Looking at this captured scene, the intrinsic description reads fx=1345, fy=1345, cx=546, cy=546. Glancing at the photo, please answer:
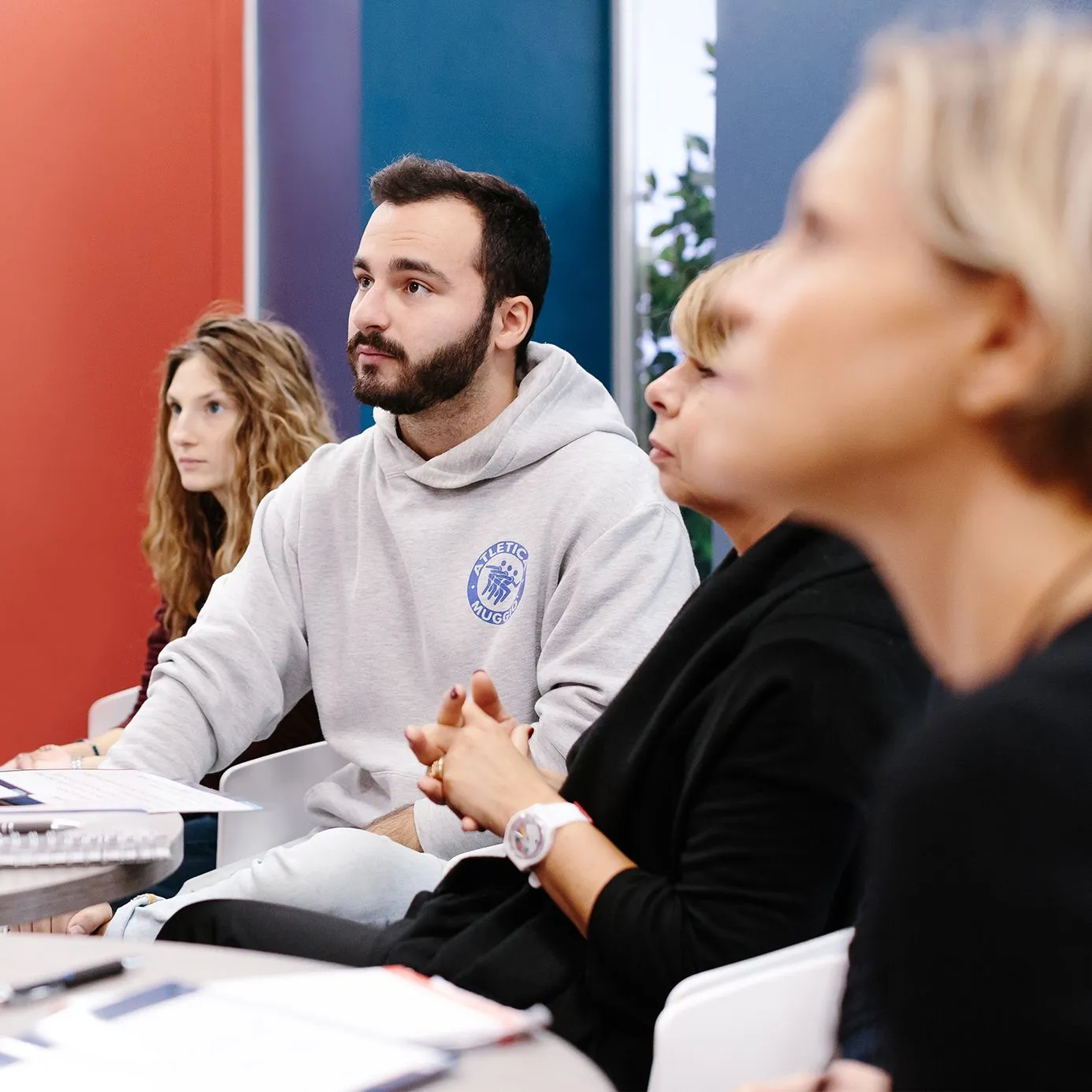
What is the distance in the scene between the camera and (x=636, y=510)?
7.23 ft

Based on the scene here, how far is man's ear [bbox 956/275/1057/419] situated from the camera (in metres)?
0.54

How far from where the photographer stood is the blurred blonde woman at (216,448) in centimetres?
314

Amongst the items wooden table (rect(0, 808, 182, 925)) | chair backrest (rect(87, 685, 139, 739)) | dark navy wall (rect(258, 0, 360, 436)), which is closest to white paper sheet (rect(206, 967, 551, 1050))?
wooden table (rect(0, 808, 182, 925))

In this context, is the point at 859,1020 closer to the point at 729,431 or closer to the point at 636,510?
the point at 729,431

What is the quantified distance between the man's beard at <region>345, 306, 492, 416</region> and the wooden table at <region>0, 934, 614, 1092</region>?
1.49 m

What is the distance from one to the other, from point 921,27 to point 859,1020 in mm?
571

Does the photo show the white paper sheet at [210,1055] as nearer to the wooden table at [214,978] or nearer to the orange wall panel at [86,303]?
the wooden table at [214,978]

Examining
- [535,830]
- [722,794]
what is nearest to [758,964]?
[722,794]

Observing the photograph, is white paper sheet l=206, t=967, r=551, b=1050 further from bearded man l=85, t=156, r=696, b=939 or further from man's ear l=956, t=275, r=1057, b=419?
bearded man l=85, t=156, r=696, b=939

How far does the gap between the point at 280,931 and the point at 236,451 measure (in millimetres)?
1730

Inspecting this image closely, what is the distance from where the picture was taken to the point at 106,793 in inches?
62.9

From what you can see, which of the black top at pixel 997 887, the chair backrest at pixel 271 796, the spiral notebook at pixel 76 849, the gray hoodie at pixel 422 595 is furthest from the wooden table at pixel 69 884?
the chair backrest at pixel 271 796

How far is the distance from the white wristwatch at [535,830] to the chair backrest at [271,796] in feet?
3.58

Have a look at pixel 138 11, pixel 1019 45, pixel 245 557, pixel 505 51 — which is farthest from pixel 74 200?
pixel 1019 45
